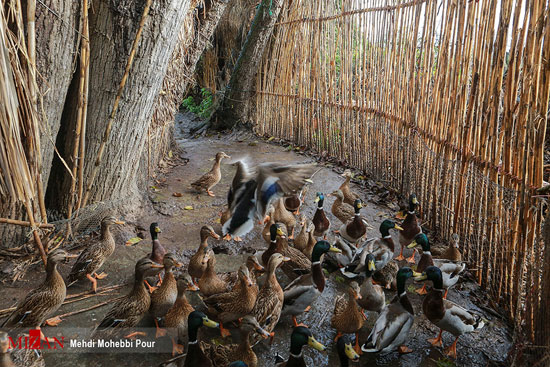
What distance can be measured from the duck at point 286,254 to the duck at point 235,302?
79cm

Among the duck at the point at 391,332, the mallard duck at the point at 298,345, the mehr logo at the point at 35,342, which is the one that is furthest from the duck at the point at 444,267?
the mehr logo at the point at 35,342

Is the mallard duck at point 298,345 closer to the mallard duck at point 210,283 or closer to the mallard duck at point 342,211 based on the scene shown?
the mallard duck at point 210,283

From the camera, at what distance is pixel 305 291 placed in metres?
3.79

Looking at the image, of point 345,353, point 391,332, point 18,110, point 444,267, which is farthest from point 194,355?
point 18,110

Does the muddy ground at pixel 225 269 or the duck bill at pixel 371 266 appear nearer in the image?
the muddy ground at pixel 225 269

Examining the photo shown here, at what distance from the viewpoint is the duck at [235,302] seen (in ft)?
11.8

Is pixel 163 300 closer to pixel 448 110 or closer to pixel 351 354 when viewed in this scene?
pixel 351 354

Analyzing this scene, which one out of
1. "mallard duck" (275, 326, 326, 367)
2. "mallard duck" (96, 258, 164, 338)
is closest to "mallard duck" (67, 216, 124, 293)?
"mallard duck" (96, 258, 164, 338)

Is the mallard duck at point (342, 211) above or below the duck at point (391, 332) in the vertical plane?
above

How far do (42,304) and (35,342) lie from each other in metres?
0.29

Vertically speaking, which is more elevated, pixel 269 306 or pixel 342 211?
pixel 342 211

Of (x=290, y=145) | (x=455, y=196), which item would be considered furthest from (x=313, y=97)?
(x=455, y=196)

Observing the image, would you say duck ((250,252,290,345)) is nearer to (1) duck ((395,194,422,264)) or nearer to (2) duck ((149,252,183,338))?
(2) duck ((149,252,183,338))

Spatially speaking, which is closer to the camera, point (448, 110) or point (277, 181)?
point (277, 181)
